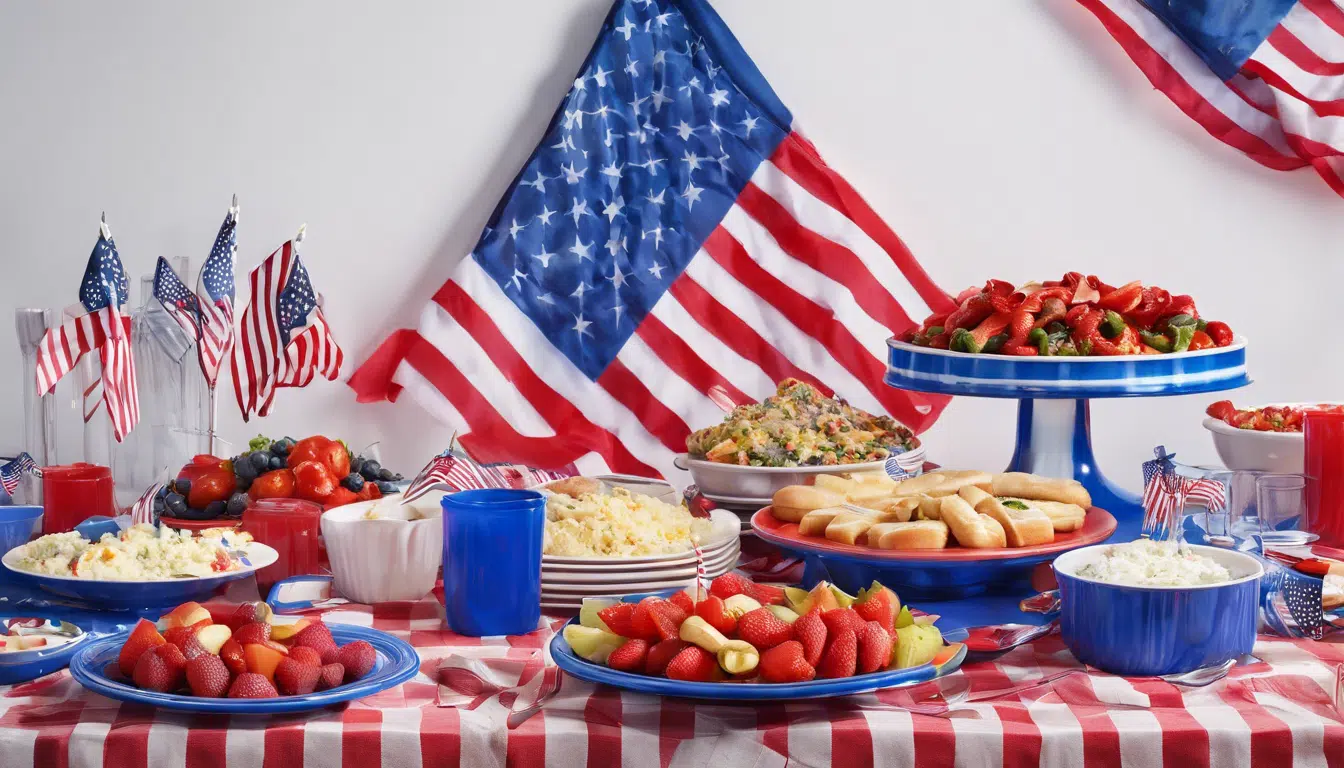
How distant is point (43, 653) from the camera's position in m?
1.36

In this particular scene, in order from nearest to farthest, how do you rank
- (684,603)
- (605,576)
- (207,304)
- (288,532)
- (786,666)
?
(786,666), (684,603), (605,576), (288,532), (207,304)

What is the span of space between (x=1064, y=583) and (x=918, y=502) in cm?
30

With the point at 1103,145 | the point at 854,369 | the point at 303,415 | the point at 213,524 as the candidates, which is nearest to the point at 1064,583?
the point at 213,524


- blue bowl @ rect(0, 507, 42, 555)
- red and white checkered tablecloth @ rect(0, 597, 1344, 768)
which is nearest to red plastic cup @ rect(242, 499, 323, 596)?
blue bowl @ rect(0, 507, 42, 555)

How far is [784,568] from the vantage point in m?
1.90

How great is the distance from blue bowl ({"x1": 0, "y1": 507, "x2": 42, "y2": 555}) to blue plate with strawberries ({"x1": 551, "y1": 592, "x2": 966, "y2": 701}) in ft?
3.39

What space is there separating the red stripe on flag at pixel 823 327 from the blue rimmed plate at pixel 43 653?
6.75 ft

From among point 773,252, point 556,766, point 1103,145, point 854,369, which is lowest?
point 556,766

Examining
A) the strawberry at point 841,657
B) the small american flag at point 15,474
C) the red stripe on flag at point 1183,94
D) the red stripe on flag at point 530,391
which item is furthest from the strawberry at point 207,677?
the red stripe on flag at point 1183,94

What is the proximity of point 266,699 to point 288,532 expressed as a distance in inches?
25.6

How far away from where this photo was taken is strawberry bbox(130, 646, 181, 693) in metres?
1.25

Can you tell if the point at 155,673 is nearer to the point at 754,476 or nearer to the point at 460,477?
the point at 460,477

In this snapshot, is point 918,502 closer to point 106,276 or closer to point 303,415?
point 106,276

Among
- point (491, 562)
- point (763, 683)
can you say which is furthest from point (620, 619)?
point (491, 562)
